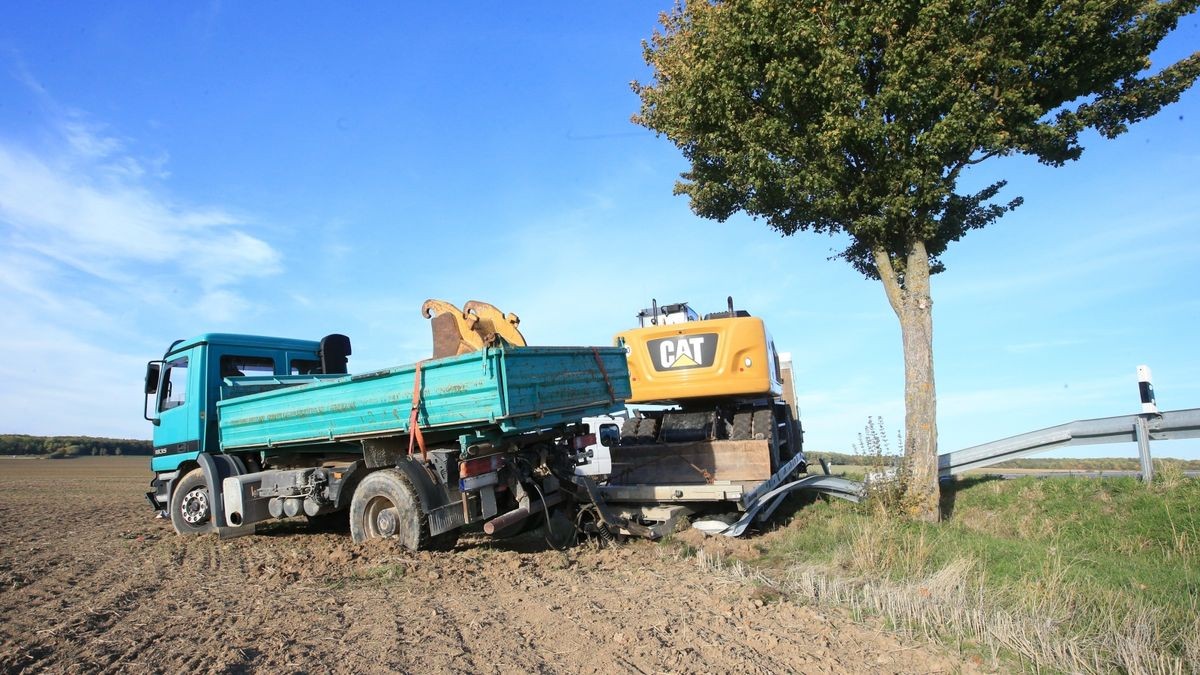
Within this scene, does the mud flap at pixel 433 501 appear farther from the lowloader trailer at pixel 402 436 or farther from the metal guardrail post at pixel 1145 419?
the metal guardrail post at pixel 1145 419

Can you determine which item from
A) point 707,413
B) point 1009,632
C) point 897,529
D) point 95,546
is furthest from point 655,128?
point 95,546

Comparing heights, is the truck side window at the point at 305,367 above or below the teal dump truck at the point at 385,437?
above

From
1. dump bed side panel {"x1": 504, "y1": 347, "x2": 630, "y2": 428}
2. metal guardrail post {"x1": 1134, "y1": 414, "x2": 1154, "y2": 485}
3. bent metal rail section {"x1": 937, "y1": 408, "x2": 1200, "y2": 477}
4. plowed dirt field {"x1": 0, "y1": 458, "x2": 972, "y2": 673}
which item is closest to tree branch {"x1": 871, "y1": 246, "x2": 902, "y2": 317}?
bent metal rail section {"x1": 937, "y1": 408, "x2": 1200, "y2": 477}

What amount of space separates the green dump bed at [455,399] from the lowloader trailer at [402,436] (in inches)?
0.6

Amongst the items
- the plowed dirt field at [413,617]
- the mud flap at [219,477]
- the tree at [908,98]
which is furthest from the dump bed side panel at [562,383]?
the mud flap at [219,477]

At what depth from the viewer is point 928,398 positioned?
8805mm

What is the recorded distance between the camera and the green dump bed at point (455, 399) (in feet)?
22.1

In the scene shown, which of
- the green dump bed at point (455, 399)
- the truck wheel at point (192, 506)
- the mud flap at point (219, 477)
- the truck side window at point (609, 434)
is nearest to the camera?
the green dump bed at point (455, 399)

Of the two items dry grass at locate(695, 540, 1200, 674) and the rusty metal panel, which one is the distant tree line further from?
dry grass at locate(695, 540, 1200, 674)

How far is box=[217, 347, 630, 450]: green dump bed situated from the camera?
6734 mm

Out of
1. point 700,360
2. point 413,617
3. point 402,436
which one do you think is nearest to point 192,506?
point 402,436

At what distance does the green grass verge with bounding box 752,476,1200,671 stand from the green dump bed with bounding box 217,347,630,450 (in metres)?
2.59

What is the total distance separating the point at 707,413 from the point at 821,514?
78.6 inches

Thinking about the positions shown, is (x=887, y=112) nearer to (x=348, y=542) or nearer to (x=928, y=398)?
(x=928, y=398)
